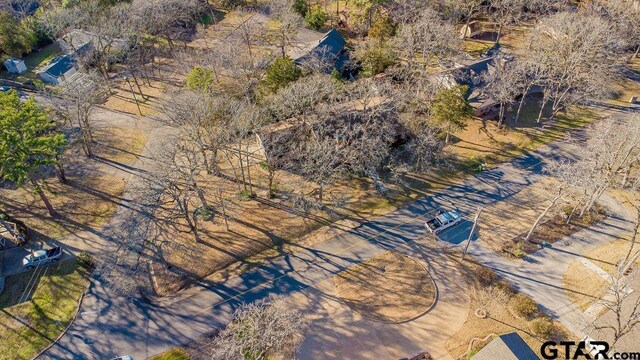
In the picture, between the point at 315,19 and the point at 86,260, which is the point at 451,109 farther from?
the point at 86,260

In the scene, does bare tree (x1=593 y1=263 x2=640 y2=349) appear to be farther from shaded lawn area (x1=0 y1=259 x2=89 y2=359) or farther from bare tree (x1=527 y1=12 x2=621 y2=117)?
shaded lawn area (x1=0 y1=259 x2=89 y2=359)

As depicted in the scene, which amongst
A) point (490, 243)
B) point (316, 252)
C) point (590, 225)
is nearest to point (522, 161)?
point (590, 225)

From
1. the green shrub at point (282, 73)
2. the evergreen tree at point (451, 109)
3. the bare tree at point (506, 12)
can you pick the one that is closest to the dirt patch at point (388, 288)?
the evergreen tree at point (451, 109)

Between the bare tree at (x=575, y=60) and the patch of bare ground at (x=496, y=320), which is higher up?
the bare tree at (x=575, y=60)

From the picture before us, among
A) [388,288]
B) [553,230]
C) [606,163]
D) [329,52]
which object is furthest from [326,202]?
[329,52]

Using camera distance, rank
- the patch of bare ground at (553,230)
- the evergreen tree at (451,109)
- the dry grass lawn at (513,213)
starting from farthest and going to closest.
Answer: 1. the evergreen tree at (451,109)
2. the dry grass lawn at (513,213)
3. the patch of bare ground at (553,230)

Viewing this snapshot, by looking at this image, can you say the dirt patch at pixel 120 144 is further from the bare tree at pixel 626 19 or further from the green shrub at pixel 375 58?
the bare tree at pixel 626 19

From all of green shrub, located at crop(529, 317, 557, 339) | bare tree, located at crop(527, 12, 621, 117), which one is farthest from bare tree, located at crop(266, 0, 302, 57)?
green shrub, located at crop(529, 317, 557, 339)
